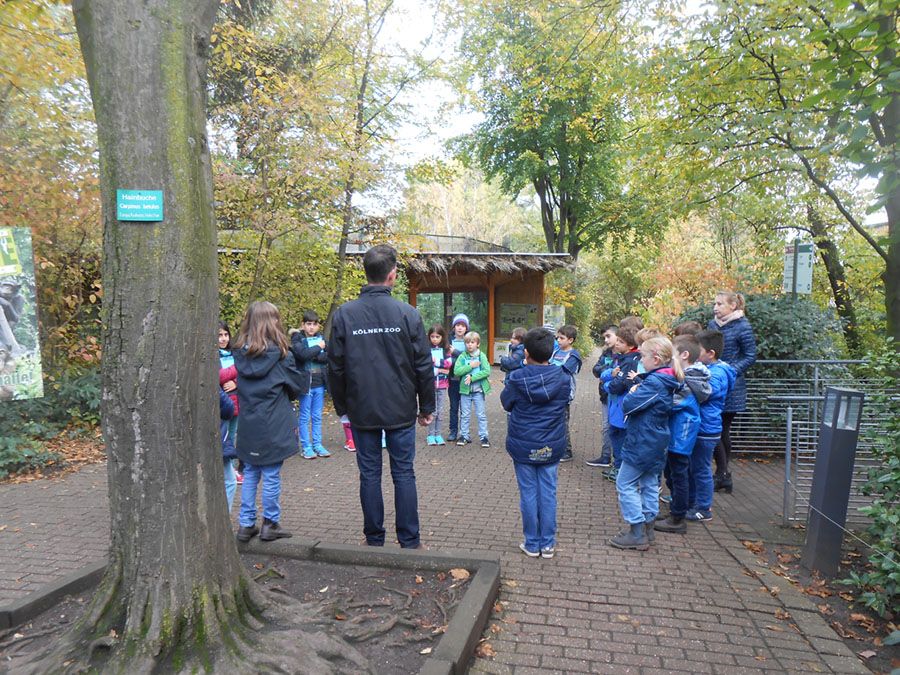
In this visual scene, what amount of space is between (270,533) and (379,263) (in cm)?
214

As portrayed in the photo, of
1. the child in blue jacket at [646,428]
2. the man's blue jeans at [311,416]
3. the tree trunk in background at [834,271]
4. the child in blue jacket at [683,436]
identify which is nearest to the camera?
the child in blue jacket at [646,428]

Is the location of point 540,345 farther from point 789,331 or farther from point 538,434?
point 789,331

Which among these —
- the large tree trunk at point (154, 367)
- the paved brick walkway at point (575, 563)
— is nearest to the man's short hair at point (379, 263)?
the large tree trunk at point (154, 367)

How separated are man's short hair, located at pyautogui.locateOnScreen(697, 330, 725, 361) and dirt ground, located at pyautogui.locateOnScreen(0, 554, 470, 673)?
3476 mm

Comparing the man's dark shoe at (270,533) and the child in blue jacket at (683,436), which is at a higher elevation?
the child in blue jacket at (683,436)

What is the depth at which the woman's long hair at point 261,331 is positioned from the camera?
14.2 ft

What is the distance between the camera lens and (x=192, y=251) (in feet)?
8.71

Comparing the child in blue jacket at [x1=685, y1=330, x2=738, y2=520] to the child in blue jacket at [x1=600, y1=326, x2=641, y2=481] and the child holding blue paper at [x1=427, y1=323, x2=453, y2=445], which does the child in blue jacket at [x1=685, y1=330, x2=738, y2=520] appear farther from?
the child holding blue paper at [x1=427, y1=323, x2=453, y2=445]

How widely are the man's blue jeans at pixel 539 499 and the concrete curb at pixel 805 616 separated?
4.89ft

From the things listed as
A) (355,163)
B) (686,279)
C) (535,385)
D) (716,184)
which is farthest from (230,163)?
(686,279)

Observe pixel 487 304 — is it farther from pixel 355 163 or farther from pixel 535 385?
pixel 535 385

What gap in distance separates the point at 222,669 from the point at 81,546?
9.69 ft

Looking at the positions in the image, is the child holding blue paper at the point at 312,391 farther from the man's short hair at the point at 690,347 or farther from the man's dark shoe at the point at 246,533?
the man's short hair at the point at 690,347

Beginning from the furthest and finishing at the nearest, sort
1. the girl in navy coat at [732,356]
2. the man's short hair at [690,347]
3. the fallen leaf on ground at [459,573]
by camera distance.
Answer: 1. the girl in navy coat at [732,356]
2. the man's short hair at [690,347]
3. the fallen leaf on ground at [459,573]
